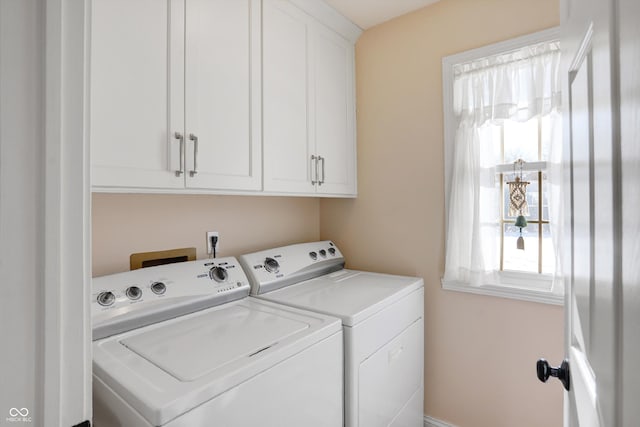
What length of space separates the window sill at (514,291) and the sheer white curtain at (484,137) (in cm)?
5

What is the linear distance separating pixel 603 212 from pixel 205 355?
102cm

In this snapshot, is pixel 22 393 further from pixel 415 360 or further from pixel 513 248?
pixel 513 248

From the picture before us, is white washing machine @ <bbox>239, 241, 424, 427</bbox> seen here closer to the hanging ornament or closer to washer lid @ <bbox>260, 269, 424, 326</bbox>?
washer lid @ <bbox>260, 269, 424, 326</bbox>

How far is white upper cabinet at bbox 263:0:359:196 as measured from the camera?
5.38ft

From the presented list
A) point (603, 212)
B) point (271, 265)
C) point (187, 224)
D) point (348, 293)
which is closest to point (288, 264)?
point (271, 265)

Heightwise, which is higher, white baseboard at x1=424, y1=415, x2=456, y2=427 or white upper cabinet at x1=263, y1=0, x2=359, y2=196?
white upper cabinet at x1=263, y1=0, x2=359, y2=196

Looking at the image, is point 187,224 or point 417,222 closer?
point 187,224

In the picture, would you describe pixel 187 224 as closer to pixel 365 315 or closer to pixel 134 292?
pixel 134 292

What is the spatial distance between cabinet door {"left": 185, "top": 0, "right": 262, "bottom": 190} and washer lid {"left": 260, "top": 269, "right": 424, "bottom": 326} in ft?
1.94

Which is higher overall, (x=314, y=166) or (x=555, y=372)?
(x=314, y=166)

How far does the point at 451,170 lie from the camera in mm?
1867

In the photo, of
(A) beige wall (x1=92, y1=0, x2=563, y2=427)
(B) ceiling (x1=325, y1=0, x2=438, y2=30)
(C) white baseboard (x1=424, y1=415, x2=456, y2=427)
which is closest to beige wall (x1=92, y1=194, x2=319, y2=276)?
(A) beige wall (x1=92, y1=0, x2=563, y2=427)

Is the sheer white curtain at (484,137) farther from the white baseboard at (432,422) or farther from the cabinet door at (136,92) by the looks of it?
the cabinet door at (136,92)

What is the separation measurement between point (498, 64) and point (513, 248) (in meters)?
1.00
